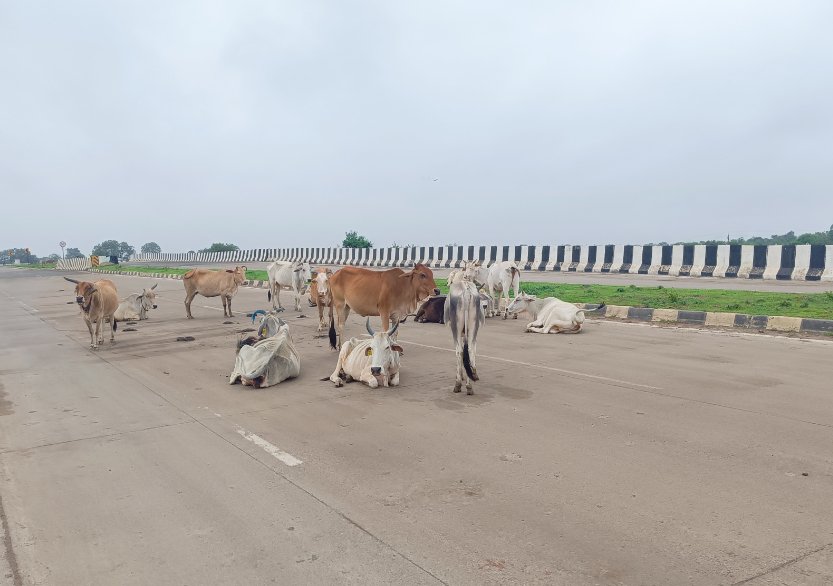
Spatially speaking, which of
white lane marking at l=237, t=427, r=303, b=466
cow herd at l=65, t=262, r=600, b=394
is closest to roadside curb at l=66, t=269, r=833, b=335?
cow herd at l=65, t=262, r=600, b=394

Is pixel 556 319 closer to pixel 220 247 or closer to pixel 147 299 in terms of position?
pixel 147 299

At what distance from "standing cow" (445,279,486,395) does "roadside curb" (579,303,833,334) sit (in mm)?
7078

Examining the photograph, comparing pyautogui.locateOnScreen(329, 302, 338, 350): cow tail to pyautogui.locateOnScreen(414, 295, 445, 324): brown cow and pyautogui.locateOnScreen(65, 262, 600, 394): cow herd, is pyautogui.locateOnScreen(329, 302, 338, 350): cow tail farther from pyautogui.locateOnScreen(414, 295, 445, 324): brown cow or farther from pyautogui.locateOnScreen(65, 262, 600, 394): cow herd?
pyautogui.locateOnScreen(414, 295, 445, 324): brown cow

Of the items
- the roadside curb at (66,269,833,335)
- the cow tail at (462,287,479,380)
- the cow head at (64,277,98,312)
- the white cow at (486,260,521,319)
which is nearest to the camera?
the cow tail at (462,287,479,380)

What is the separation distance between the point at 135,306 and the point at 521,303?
1003 centimetres

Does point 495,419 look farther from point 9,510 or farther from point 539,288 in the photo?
point 539,288

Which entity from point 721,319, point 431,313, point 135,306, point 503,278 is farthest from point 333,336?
point 135,306

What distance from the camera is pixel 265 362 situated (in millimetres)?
7789

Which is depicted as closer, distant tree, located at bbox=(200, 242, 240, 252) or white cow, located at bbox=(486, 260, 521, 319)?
white cow, located at bbox=(486, 260, 521, 319)

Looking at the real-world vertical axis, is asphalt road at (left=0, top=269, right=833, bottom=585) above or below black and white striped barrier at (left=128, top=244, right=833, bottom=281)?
below

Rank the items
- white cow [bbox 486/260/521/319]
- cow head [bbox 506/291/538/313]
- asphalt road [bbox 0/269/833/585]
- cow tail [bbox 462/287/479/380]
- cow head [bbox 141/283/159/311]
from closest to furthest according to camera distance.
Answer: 1. asphalt road [bbox 0/269/833/585]
2. cow tail [bbox 462/287/479/380]
3. cow head [bbox 506/291/538/313]
4. white cow [bbox 486/260/521/319]
5. cow head [bbox 141/283/159/311]

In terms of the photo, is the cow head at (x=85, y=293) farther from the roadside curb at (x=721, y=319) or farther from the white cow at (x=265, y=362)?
the roadside curb at (x=721, y=319)

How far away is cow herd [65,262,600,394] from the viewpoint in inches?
287

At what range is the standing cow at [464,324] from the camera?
703cm
